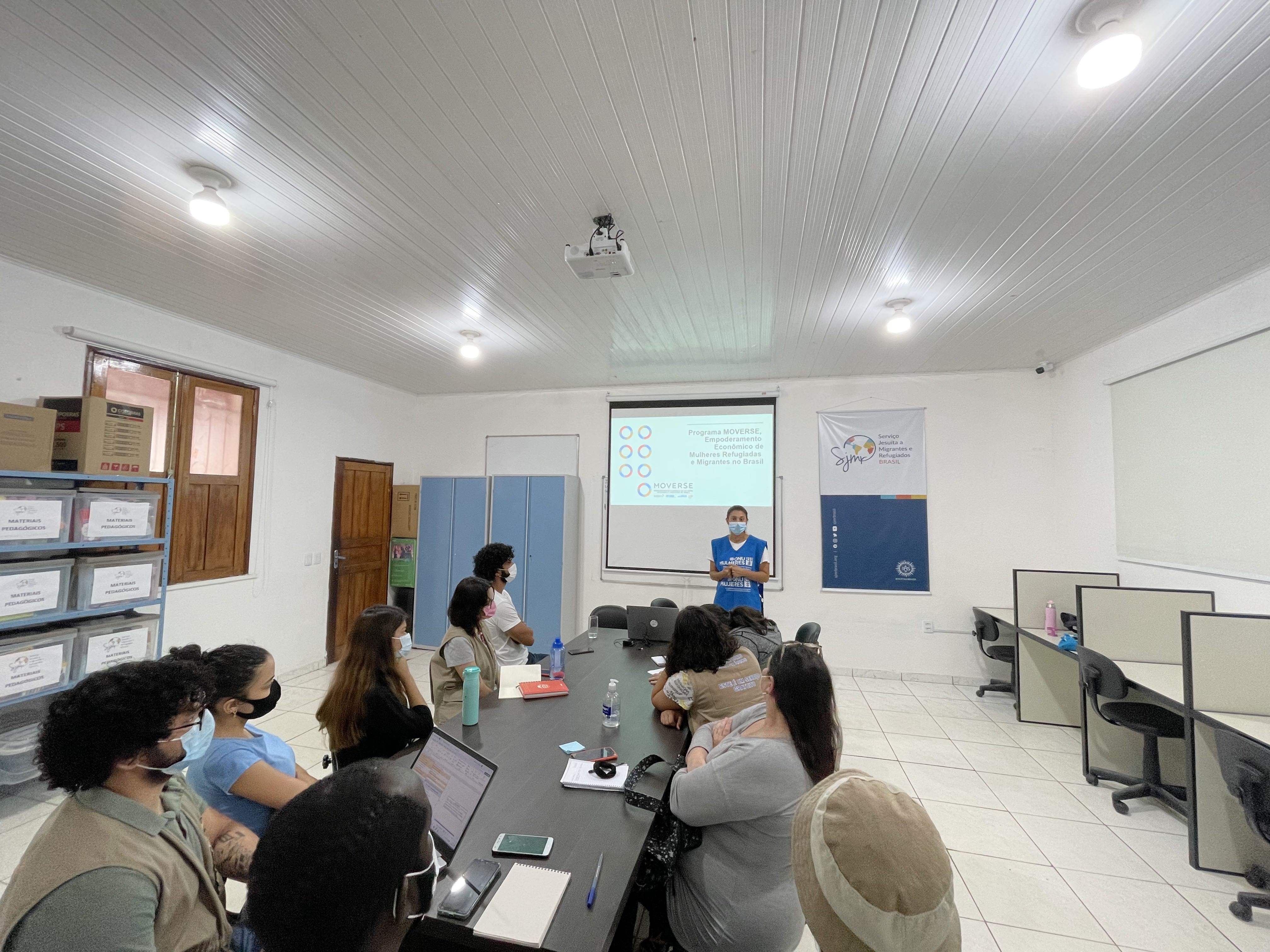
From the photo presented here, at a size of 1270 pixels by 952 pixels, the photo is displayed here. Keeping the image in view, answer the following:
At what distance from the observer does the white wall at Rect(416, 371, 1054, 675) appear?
15.9ft

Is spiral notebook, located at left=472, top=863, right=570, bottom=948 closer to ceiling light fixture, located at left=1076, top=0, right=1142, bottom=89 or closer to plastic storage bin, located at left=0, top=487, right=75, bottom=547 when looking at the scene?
→ ceiling light fixture, located at left=1076, top=0, right=1142, bottom=89

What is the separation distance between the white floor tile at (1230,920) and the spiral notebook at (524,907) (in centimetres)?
266

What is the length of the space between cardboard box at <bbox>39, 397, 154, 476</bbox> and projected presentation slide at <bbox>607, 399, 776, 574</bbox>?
386 cm

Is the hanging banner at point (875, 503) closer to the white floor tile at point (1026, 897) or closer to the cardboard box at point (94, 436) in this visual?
the white floor tile at point (1026, 897)

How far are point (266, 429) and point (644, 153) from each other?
4.18 meters

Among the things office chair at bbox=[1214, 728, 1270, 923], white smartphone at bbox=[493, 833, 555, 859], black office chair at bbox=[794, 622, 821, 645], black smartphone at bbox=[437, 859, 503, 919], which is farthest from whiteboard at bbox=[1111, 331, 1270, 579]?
black smartphone at bbox=[437, 859, 503, 919]

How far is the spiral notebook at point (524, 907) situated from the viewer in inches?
43.3

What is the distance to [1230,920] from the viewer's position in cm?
211

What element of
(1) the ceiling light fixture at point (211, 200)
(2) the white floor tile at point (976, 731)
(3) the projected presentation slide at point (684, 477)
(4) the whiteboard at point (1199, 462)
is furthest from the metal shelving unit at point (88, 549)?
(4) the whiteboard at point (1199, 462)

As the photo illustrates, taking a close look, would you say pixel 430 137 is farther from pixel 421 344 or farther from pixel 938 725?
pixel 938 725

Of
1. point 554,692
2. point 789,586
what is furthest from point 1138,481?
point 554,692

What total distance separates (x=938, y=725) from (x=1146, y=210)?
3476mm

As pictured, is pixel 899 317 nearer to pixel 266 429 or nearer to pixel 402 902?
pixel 402 902

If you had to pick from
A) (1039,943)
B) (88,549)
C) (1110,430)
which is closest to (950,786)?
A: (1039,943)
